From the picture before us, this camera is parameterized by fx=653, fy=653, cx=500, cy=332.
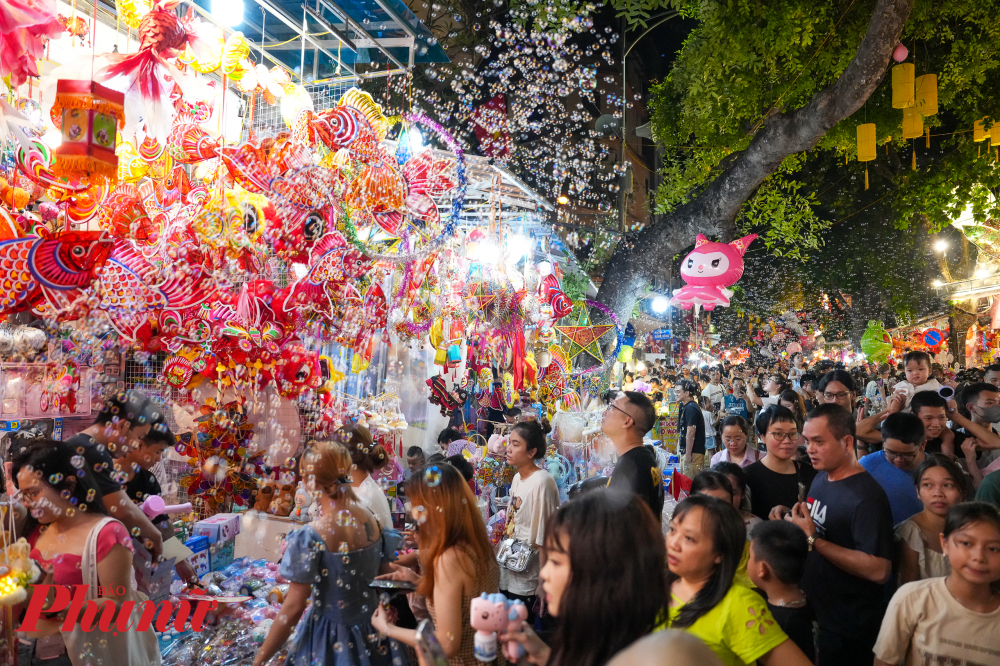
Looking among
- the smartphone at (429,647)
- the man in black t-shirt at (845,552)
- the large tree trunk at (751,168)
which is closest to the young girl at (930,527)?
the man in black t-shirt at (845,552)

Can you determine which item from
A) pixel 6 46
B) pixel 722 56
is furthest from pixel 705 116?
pixel 6 46

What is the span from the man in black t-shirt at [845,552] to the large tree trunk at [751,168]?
360 centimetres

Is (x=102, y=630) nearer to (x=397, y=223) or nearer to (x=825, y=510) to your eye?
(x=397, y=223)

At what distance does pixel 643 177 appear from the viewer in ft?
68.8

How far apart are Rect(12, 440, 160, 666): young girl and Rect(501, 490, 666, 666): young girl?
169cm

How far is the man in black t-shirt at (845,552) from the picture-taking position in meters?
2.45

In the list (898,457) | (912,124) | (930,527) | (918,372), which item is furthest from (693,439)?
(930,527)

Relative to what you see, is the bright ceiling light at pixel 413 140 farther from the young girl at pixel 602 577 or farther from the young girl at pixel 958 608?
the young girl at pixel 958 608

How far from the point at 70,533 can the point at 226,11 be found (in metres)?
2.48

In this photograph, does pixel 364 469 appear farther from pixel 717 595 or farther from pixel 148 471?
pixel 717 595

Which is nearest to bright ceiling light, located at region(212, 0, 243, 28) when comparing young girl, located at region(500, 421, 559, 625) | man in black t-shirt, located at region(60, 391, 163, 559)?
man in black t-shirt, located at region(60, 391, 163, 559)

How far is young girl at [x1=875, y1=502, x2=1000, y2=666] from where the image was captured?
192cm

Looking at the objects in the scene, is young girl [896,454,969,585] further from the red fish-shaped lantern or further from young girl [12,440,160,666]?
the red fish-shaped lantern

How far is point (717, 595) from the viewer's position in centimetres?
175
